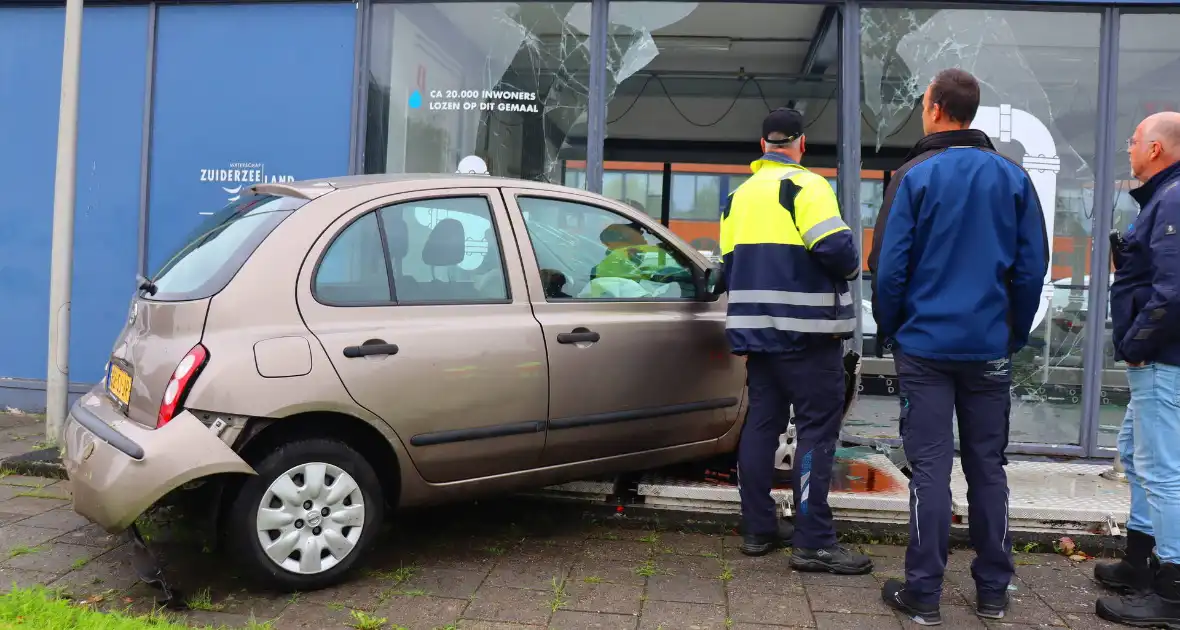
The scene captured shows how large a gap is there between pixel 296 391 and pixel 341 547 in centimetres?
65

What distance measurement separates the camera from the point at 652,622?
3219 millimetres

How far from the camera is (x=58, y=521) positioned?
418 cm

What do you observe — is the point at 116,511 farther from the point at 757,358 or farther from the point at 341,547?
the point at 757,358

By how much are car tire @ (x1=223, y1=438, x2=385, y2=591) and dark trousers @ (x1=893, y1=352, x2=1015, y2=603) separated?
212cm

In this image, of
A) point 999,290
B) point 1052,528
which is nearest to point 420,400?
point 999,290

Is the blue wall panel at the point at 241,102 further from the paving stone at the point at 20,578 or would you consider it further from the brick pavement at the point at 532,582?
the paving stone at the point at 20,578

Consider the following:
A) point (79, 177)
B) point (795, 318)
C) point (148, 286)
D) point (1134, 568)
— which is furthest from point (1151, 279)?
point (79, 177)

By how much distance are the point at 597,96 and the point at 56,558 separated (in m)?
4.57

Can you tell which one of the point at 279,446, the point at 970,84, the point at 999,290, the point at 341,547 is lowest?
the point at 341,547

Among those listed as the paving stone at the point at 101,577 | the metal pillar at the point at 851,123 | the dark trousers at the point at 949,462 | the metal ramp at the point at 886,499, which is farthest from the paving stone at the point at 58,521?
the metal pillar at the point at 851,123

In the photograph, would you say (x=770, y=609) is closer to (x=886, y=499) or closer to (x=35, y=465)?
(x=886, y=499)

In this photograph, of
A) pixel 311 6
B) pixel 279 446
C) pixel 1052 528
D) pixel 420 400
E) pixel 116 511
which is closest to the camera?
pixel 116 511

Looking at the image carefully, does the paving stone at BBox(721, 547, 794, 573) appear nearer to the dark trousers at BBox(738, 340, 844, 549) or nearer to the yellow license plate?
the dark trousers at BBox(738, 340, 844, 549)

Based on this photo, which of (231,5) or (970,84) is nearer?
(970,84)
